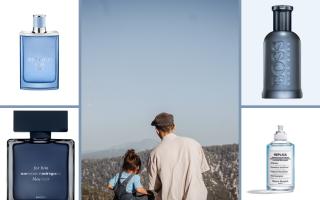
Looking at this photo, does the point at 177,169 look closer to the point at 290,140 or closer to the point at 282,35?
the point at 290,140

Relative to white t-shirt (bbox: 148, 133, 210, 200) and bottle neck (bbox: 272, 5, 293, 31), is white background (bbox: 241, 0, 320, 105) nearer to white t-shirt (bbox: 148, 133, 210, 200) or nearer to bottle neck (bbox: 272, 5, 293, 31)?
bottle neck (bbox: 272, 5, 293, 31)

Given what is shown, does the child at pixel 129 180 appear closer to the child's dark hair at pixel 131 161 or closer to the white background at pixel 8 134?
the child's dark hair at pixel 131 161

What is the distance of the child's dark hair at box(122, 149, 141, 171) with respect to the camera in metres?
1.76

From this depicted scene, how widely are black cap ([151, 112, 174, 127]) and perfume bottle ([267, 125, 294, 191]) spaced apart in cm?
31

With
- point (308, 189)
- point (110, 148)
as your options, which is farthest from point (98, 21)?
point (308, 189)

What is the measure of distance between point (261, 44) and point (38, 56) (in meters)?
0.68

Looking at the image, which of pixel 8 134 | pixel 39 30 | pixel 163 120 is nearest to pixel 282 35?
pixel 163 120

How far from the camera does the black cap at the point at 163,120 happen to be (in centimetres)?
178

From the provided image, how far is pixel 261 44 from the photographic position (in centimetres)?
183

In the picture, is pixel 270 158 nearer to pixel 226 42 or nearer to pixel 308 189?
pixel 308 189

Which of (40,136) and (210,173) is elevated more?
(40,136)

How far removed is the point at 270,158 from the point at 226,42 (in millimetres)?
371

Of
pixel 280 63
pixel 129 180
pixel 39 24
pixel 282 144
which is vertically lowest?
pixel 129 180

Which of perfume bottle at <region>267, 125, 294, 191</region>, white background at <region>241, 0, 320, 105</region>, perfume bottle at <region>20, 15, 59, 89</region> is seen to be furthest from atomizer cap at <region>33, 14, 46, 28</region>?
perfume bottle at <region>267, 125, 294, 191</region>
